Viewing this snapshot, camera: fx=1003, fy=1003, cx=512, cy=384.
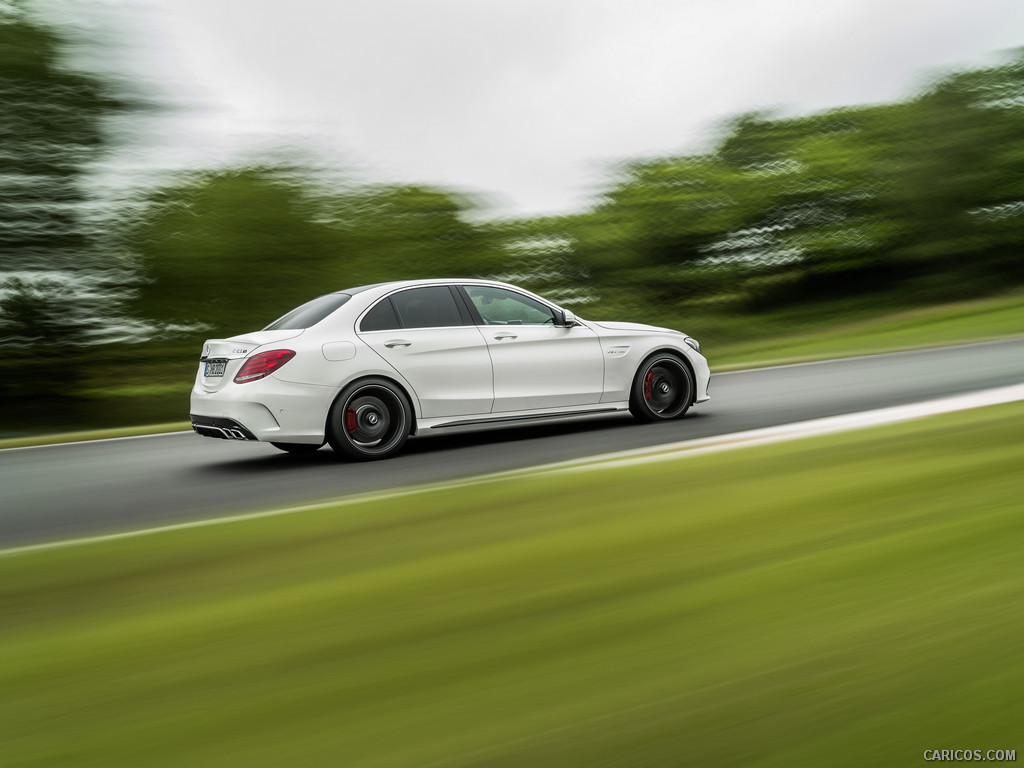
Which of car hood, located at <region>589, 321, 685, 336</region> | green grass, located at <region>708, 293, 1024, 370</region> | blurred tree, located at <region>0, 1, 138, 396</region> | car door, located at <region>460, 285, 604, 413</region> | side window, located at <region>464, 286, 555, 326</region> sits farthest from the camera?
green grass, located at <region>708, 293, 1024, 370</region>

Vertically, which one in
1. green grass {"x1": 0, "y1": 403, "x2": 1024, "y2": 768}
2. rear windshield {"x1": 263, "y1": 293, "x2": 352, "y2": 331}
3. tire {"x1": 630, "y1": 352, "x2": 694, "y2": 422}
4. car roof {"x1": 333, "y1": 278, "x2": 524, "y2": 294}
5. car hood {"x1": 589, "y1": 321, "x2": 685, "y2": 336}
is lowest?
green grass {"x1": 0, "y1": 403, "x2": 1024, "y2": 768}

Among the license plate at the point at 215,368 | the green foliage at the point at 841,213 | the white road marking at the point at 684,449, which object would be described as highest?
the green foliage at the point at 841,213

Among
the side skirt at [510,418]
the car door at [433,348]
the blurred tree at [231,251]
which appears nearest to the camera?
the car door at [433,348]

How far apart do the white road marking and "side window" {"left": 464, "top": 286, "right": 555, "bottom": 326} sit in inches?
74.4

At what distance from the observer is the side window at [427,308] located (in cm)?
878

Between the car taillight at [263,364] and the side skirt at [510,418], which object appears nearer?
the car taillight at [263,364]

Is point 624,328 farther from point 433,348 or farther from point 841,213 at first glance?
point 841,213

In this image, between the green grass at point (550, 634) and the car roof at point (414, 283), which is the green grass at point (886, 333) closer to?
the car roof at point (414, 283)

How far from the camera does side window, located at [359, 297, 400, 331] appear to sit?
8547 millimetres

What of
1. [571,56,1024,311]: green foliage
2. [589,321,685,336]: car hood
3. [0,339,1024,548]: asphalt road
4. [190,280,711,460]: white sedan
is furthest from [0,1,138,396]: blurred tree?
[571,56,1024,311]: green foliage

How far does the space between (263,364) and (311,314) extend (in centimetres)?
86

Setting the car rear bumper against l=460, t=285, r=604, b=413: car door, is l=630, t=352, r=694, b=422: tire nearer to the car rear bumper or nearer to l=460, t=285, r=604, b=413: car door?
l=460, t=285, r=604, b=413: car door

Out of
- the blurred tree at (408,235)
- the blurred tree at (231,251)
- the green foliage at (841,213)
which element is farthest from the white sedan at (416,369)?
the green foliage at (841,213)

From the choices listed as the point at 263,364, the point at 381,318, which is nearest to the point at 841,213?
the point at 381,318
